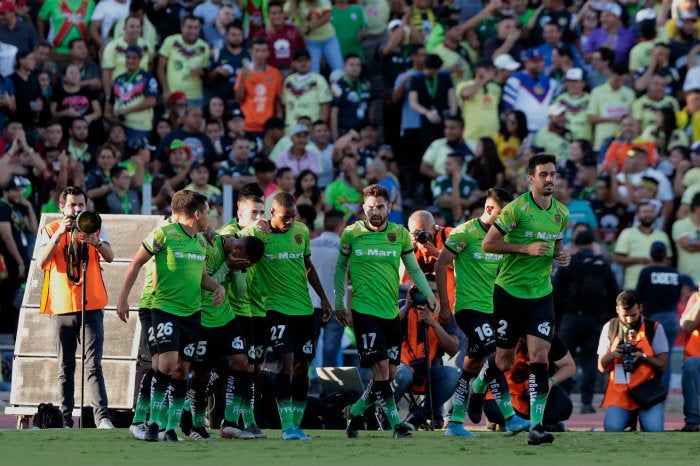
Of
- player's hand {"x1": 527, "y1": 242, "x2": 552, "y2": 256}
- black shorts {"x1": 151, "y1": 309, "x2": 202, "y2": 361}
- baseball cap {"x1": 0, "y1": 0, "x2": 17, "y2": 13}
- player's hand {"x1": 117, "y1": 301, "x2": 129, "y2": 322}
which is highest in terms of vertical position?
baseball cap {"x1": 0, "y1": 0, "x2": 17, "y2": 13}

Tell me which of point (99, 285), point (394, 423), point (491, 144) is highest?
point (491, 144)

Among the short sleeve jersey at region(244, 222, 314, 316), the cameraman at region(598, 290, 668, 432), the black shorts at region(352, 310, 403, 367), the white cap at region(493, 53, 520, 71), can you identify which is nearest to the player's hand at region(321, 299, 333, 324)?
the short sleeve jersey at region(244, 222, 314, 316)

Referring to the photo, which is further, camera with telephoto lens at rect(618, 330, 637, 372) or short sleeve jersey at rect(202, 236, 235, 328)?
camera with telephoto lens at rect(618, 330, 637, 372)

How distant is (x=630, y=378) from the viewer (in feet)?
55.9

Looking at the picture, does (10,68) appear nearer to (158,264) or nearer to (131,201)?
(131,201)

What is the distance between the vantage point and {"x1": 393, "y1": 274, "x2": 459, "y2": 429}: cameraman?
16.8 meters

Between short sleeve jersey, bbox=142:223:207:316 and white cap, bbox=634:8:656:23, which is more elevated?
white cap, bbox=634:8:656:23

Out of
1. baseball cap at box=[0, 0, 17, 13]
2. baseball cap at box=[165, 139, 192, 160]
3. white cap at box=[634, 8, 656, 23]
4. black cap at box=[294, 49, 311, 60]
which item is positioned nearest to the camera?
baseball cap at box=[165, 139, 192, 160]

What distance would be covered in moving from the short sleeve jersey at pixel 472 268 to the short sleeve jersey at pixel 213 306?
7.37 ft

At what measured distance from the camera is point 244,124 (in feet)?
79.0

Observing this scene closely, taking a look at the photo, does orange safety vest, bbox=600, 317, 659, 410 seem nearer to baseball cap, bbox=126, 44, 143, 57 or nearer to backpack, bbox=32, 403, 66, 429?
backpack, bbox=32, 403, 66, 429

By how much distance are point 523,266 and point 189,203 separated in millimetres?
2899

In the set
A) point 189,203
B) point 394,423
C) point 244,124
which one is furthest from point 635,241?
point 189,203

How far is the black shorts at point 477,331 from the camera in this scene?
15.3 metres
